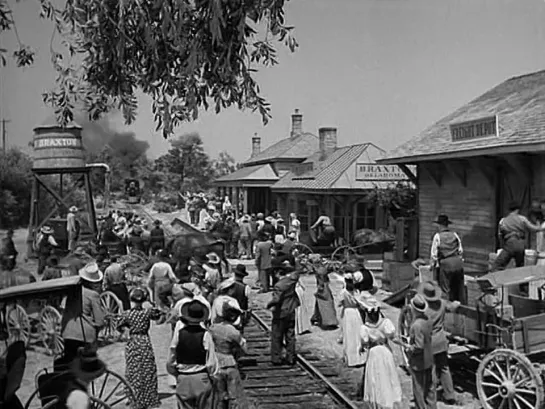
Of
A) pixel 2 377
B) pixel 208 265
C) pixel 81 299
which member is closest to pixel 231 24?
pixel 81 299

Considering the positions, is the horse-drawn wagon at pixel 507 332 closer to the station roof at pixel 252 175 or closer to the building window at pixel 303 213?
the building window at pixel 303 213

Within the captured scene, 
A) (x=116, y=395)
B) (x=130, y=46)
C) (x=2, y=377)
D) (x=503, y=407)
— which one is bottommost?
(x=503, y=407)

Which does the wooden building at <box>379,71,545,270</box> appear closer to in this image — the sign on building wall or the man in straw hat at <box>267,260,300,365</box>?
the sign on building wall

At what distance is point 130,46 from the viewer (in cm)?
410

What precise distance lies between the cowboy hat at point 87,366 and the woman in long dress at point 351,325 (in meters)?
3.20

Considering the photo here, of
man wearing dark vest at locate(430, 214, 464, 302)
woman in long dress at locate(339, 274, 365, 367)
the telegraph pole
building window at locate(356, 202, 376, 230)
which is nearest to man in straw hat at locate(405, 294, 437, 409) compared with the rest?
man wearing dark vest at locate(430, 214, 464, 302)

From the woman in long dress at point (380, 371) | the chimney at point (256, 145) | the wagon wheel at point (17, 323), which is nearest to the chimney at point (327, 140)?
the chimney at point (256, 145)

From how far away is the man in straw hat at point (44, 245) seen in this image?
4261 mm

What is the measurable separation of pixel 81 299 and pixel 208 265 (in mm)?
2439

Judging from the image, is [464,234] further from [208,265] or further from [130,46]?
[130,46]

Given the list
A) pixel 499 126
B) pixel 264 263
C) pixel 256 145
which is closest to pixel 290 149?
pixel 256 145

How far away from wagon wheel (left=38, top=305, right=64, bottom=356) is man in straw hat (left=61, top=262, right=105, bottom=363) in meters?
0.05

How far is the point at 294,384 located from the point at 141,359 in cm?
172

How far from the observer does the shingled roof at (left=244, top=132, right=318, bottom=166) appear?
5465 millimetres
